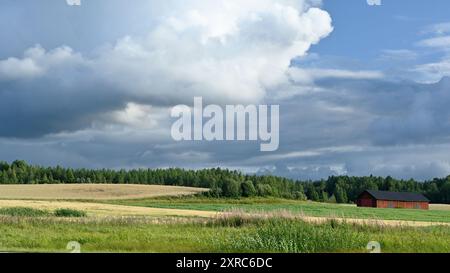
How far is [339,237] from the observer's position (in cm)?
1382

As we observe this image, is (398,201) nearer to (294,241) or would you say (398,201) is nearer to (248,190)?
(248,190)

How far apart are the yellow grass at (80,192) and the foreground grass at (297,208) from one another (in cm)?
161

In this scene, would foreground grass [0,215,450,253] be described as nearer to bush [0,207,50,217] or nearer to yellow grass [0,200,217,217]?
bush [0,207,50,217]

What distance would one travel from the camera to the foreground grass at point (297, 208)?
28.9 meters

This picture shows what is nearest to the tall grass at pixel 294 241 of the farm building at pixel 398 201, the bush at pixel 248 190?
the bush at pixel 248 190

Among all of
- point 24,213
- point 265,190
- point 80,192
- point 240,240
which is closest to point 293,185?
point 265,190

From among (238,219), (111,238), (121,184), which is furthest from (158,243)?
(121,184)

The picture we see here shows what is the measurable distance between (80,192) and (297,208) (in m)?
45.6

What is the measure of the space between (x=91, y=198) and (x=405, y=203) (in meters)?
33.2

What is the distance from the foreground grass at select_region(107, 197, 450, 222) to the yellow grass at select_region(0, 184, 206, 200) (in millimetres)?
1607

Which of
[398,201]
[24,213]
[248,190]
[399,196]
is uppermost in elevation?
[248,190]

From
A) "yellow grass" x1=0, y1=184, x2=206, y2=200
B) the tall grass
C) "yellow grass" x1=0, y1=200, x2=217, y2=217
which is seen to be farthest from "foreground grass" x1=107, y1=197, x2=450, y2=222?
the tall grass

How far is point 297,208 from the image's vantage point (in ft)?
109
